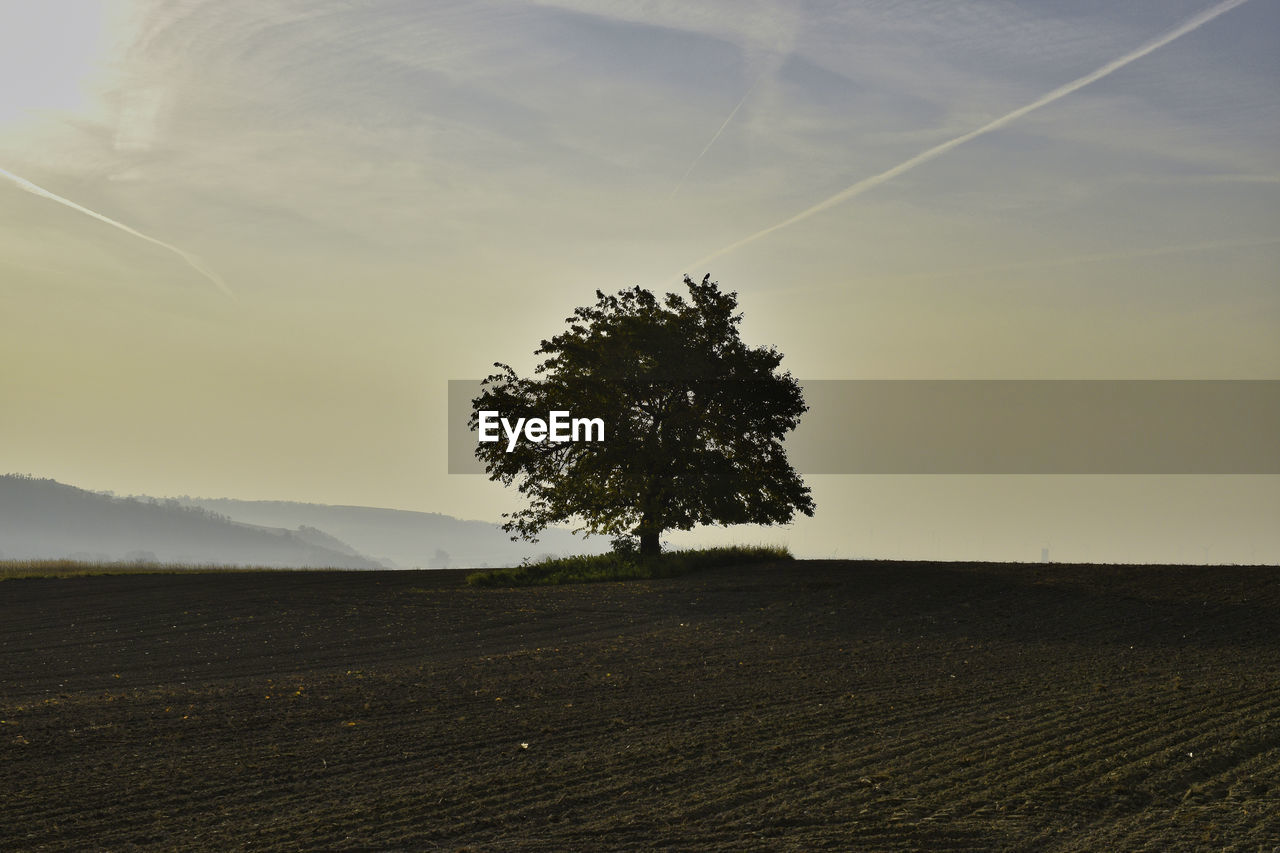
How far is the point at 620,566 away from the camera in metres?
33.9

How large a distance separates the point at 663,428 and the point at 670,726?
72.7 ft

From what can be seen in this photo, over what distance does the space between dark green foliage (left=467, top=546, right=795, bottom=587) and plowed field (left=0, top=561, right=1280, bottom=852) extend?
25.7 feet

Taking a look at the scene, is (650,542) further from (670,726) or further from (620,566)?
(670,726)

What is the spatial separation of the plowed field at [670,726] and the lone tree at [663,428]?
891cm

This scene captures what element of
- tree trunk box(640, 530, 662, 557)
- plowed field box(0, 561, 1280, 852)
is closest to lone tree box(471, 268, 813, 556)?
tree trunk box(640, 530, 662, 557)

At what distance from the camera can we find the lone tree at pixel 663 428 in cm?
3378

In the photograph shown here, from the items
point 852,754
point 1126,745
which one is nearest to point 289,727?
point 852,754

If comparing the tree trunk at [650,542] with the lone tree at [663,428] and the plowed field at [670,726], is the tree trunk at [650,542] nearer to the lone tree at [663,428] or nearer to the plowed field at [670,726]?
the lone tree at [663,428]

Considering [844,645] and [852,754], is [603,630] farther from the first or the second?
[852,754]

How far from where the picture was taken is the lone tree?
111 feet

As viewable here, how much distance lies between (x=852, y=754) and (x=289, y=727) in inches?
245

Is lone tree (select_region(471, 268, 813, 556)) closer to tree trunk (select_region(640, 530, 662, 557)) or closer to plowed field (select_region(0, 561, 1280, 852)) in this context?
tree trunk (select_region(640, 530, 662, 557))

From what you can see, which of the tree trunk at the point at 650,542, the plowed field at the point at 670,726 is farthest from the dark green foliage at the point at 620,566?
the plowed field at the point at 670,726

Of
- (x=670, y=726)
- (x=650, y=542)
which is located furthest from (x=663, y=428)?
(x=670, y=726)
